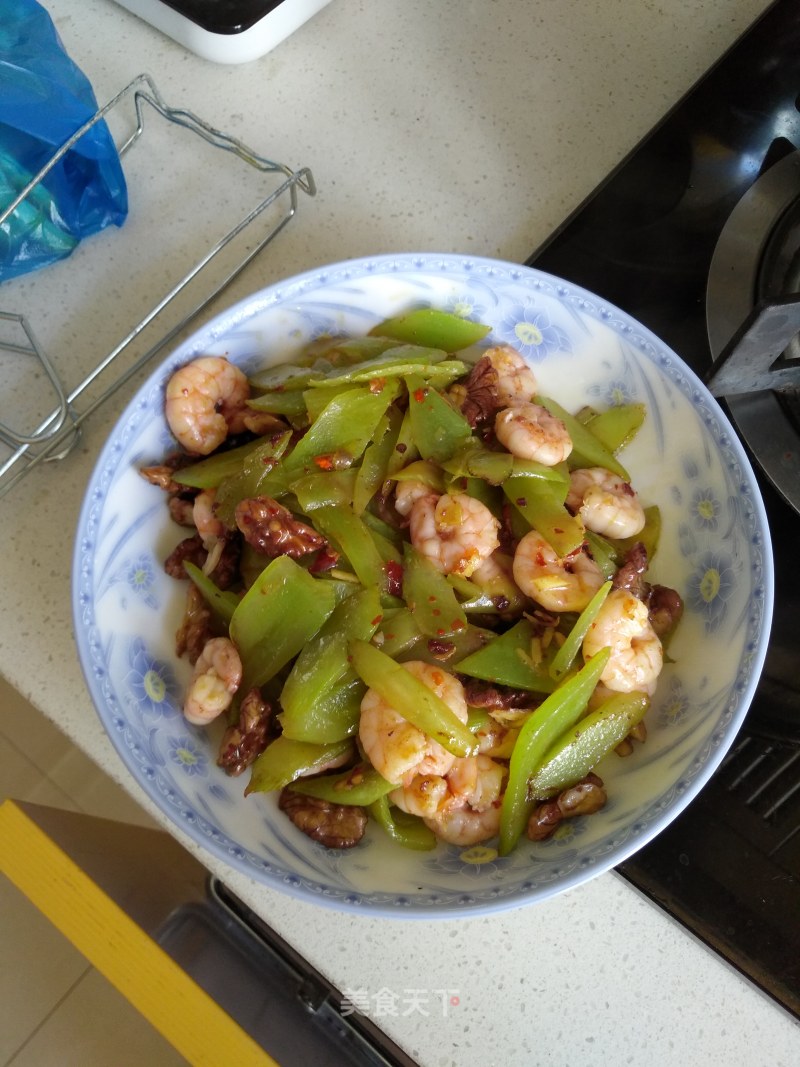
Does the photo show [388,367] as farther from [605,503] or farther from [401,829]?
[401,829]

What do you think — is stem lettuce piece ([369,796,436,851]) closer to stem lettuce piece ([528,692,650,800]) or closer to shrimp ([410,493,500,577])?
stem lettuce piece ([528,692,650,800])

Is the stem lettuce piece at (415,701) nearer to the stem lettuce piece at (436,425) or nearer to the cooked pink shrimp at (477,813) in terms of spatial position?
the cooked pink shrimp at (477,813)

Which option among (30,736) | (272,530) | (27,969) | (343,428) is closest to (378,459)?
(343,428)

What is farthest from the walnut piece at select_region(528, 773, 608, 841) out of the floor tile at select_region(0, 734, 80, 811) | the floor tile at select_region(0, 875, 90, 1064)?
the floor tile at select_region(0, 875, 90, 1064)

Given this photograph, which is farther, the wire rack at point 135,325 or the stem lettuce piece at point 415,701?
the wire rack at point 135,325

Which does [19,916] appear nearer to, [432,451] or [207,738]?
[207,738]

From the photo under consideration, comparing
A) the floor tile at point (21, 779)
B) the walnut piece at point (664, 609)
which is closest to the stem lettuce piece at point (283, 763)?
the walnut piece at point (664, 609)

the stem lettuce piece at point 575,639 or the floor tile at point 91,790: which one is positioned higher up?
the stem lettuce piece at point 575,639

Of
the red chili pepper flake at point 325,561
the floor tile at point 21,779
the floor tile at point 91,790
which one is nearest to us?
the red chili pepper flake at point 325,561

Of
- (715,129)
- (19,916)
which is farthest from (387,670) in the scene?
(19,916)
